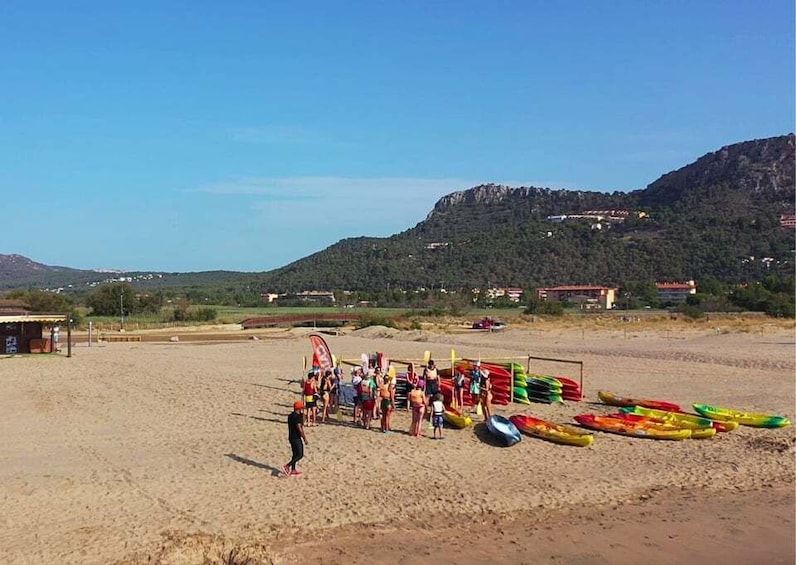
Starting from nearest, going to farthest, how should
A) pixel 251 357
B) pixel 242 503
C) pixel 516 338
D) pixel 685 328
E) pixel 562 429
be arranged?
1. pixel 242 503
2. pixel 562 429
3. pixel 251 357
4. pixel 516 338
5. pixel 685 328

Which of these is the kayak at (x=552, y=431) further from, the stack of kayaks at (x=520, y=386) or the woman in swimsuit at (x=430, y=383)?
the stack of kayaks at (x=520, y=386)

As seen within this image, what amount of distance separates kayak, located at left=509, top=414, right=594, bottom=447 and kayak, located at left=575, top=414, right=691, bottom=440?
0.45 m

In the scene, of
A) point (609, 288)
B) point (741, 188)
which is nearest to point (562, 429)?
point (609, 288)

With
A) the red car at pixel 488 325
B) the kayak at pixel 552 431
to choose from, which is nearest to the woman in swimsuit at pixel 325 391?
the kayak at pixel 552 431

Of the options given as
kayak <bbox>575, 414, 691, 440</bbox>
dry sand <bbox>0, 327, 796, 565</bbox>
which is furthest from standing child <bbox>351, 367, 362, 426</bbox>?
kayak <bbox>575, 414, 691, 440</bbox>

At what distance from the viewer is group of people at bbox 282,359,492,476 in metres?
15.2

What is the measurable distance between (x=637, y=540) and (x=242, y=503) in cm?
522

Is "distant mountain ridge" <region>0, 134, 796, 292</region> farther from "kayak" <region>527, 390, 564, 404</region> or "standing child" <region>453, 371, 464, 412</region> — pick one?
"standing child" <region>453, 371, 464, 412</region>

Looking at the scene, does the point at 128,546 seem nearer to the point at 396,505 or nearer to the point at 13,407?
the point at 396,505

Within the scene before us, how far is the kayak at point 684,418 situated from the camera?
54.6 ft

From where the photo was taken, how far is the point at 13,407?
18.4 metres

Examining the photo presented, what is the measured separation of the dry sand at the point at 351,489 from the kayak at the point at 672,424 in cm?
27

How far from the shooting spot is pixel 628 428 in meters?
16.0

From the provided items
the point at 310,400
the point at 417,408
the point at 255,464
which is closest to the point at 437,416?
the point at 417,408
